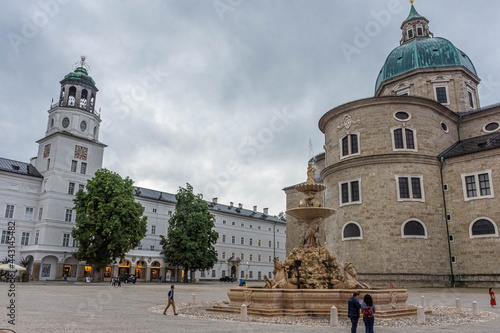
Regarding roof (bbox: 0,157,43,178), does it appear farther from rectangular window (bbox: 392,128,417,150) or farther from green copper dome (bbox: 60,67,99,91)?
rectangular window (bbox: 392,128,417,150)

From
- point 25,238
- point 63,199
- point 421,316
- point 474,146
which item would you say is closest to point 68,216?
point 63,199

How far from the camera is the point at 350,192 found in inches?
1288

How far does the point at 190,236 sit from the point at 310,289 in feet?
116

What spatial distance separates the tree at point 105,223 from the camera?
38.5 meters

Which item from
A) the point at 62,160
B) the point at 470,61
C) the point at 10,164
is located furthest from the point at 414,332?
the point at 10,164

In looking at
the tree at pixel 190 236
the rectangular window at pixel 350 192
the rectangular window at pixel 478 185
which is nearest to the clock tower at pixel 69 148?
the tree at pixel 190 236

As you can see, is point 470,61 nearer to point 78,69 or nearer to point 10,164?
point 78,69

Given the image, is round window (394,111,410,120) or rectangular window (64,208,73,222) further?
rectangular window (64,208,73,222)

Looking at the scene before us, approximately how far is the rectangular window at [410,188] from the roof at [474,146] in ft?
10.5

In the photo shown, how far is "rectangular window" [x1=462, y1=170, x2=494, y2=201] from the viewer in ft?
95.3

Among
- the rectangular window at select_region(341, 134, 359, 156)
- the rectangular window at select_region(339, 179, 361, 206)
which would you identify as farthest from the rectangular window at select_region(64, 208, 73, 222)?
the rectangular window at select_region(341, 134, 359, 156)

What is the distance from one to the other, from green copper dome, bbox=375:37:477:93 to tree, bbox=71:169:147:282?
31.3 meters

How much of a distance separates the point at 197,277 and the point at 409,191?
1509 inches

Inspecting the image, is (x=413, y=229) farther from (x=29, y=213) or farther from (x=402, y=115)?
(x=29, y=213)
